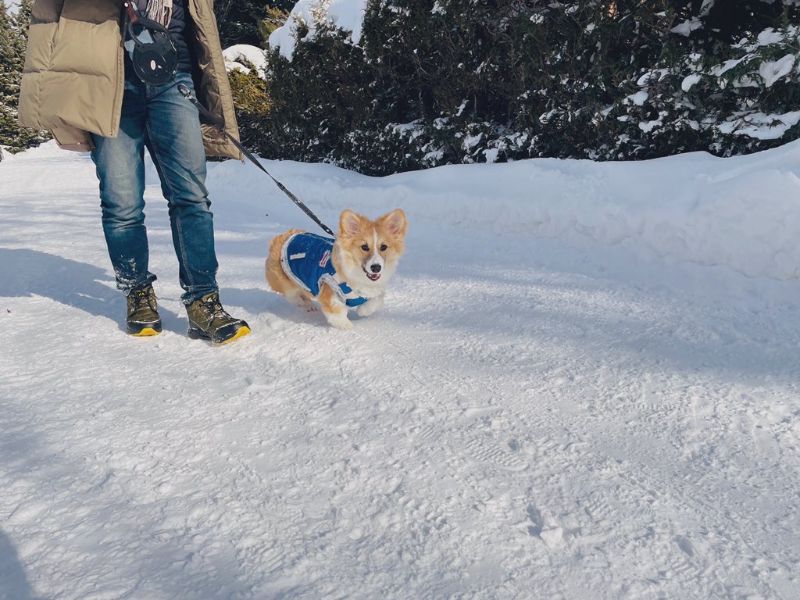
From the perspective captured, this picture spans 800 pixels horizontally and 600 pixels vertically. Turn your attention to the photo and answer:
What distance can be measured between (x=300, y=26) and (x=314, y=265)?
706 cm

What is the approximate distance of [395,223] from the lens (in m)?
3.11

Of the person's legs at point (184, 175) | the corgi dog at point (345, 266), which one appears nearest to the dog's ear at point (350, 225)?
the corgi dog at point (345, 266)

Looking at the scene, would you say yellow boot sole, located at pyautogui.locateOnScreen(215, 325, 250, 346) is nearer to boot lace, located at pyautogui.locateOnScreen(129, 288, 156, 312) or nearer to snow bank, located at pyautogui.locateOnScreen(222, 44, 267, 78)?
boot lace, located at pyautogui.locateOnScreen(129, 288, 156, 312)

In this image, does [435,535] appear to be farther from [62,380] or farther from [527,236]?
[527,236]

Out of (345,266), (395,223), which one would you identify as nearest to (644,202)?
(395,223)

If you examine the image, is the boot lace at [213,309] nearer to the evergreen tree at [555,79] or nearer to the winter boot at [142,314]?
the winter boot at [142,314]

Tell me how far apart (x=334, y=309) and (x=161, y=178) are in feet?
3.35

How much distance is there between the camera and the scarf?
2.48 meters

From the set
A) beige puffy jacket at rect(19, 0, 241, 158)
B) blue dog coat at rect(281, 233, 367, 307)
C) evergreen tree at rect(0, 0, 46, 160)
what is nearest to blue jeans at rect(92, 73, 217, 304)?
beige puffy jacket at rect(19, 0, 241, 158)

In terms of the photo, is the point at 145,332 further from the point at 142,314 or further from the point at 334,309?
the point at 334,309

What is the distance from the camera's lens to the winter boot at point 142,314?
2.78m

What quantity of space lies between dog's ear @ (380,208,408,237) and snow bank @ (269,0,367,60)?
527 cm

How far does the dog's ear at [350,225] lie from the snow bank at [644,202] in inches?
73.1

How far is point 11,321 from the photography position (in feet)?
9.95
